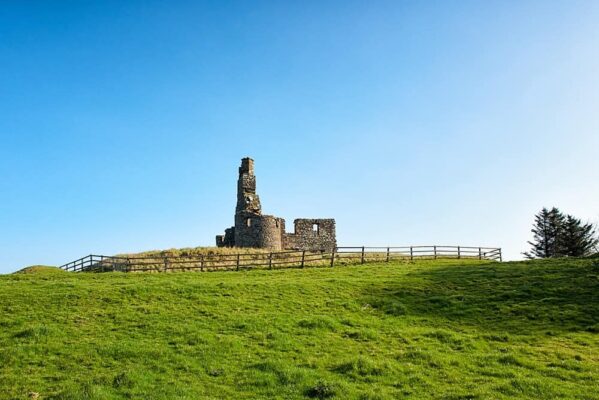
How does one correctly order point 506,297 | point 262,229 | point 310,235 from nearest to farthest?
point 506,297
point 262,229
point 310,235

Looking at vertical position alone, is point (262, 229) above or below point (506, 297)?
above

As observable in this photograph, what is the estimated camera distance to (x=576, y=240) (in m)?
57.7

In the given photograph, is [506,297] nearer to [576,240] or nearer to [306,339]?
[306,339]

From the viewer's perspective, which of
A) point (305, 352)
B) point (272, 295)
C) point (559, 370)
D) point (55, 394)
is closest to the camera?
point (55, 394)

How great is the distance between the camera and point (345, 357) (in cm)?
1630

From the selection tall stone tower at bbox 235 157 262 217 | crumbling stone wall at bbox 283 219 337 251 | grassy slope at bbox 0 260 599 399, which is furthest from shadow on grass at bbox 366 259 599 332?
tall stone tower at bbox 235 157 262 217

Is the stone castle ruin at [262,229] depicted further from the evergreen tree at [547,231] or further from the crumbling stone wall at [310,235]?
the evergreen tree at [547,231]

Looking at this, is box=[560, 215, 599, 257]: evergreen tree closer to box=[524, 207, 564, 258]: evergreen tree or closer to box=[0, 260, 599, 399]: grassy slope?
box=[524, 207, 564, 258]: evergreen tree

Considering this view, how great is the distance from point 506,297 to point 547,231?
4327cm

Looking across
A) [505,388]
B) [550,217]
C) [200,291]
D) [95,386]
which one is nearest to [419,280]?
[200,291]

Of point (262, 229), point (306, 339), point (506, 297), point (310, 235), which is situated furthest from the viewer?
point (310, 235)

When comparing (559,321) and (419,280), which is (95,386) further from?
(419,280)

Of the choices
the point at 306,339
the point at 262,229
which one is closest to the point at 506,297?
the point at 306,339

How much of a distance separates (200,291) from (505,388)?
15336mm
